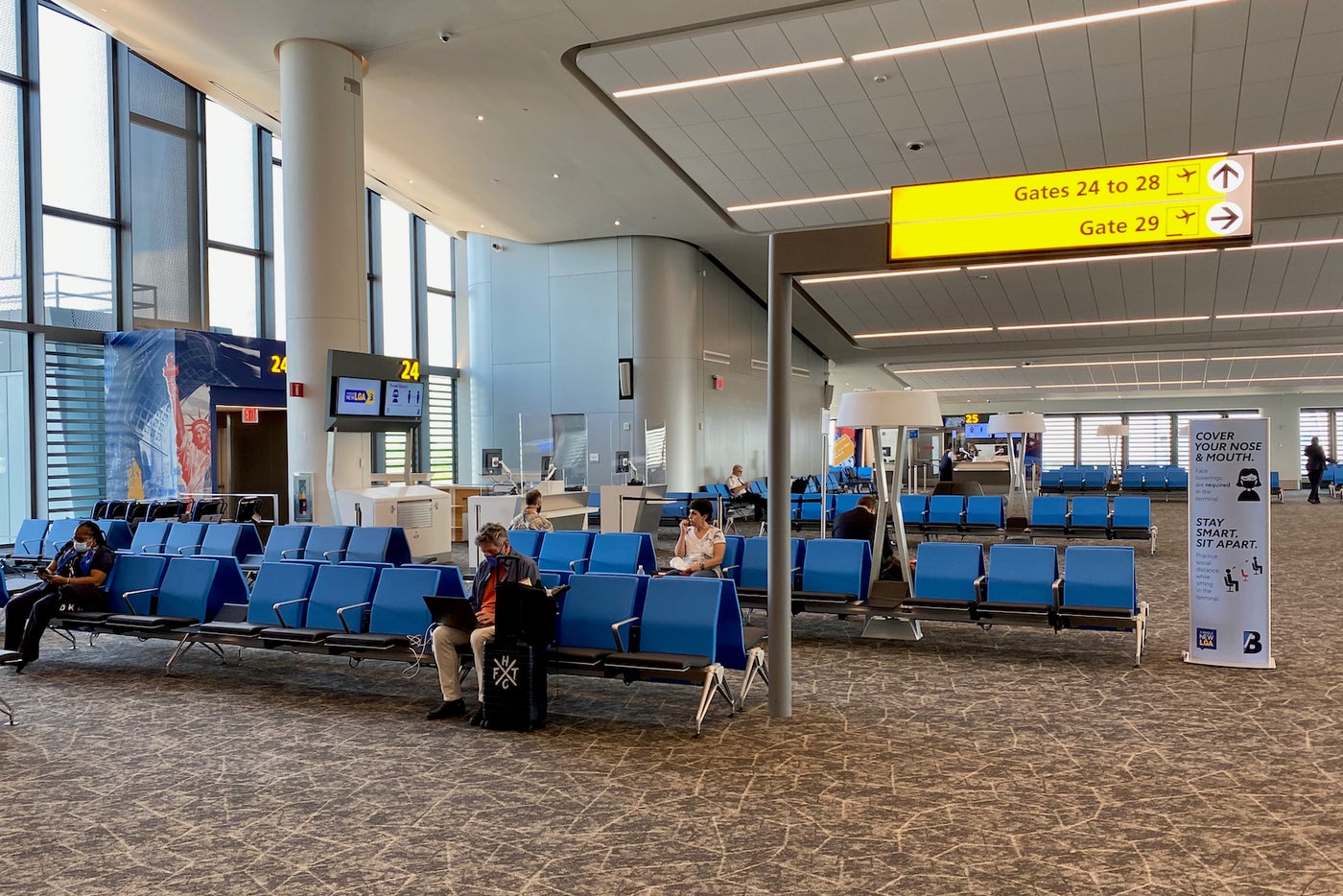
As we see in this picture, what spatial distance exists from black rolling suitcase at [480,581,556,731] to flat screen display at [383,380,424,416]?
7.11 m

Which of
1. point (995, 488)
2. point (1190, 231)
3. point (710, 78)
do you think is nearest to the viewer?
point (1190, 231)

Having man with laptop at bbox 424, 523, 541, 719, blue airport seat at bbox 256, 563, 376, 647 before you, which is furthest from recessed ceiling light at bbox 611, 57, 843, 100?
blue airport seat at bbox 256, 563, 376, 647

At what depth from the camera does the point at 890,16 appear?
920 centimetres

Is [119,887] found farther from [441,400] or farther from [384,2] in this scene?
[441,400]

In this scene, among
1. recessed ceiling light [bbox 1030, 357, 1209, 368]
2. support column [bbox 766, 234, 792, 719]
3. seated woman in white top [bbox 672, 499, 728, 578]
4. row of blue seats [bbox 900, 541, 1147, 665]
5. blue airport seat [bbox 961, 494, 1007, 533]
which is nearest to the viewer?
support column [bbox 766, 234, 792, 719]

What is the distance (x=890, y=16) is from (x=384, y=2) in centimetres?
540

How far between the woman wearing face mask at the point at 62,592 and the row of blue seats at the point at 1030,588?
6.45 metres

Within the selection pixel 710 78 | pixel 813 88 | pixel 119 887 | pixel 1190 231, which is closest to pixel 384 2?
pixel 710 78

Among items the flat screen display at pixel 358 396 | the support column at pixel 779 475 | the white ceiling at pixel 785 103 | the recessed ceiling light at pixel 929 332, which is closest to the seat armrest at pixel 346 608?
the support column at pixel 779 475

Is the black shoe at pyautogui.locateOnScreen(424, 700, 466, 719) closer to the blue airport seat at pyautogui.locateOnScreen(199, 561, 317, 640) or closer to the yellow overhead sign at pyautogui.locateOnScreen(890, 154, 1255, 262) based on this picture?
the blue airport seat at pyautogui.locateOnScreen(199, 561, 317, 640)

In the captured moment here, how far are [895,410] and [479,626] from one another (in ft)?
12.6

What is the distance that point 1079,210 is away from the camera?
4949 mm

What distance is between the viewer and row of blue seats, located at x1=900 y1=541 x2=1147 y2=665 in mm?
6895

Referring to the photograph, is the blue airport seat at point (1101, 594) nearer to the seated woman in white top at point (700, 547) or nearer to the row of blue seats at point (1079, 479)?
the seated woman in white top at point (700, 547)
